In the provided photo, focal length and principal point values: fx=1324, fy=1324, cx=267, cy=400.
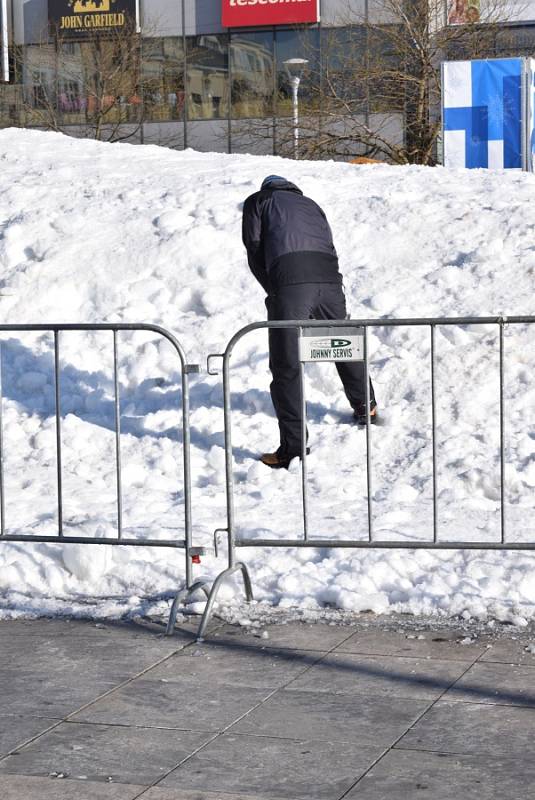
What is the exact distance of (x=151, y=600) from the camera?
6.52 meters

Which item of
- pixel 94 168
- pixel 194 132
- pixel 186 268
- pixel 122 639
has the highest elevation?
pixel 194 132

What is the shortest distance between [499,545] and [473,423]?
3165mm

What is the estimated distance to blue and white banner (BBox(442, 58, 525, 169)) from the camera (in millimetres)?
15727

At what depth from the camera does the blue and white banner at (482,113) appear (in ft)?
51.6

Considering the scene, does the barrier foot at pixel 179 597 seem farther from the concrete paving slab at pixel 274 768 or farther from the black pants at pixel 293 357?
the black pants at pixel 293 357

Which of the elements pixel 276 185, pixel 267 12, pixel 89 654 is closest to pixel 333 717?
pixel 89 654

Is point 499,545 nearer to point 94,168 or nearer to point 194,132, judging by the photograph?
point 94,168

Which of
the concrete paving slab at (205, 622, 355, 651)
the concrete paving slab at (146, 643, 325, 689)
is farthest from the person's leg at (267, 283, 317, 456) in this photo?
the concrete paving slab at (146, 643, 325, 689)

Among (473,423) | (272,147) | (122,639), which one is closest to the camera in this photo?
(122,639)

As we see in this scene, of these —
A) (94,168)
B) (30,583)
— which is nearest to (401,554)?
(30,583)

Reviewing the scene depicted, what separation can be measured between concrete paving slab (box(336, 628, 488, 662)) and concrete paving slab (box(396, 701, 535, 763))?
65 centimetres

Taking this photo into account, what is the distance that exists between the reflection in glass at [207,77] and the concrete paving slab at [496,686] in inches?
1501

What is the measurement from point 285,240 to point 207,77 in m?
35.0

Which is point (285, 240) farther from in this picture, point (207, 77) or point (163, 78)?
point (207, 77)
